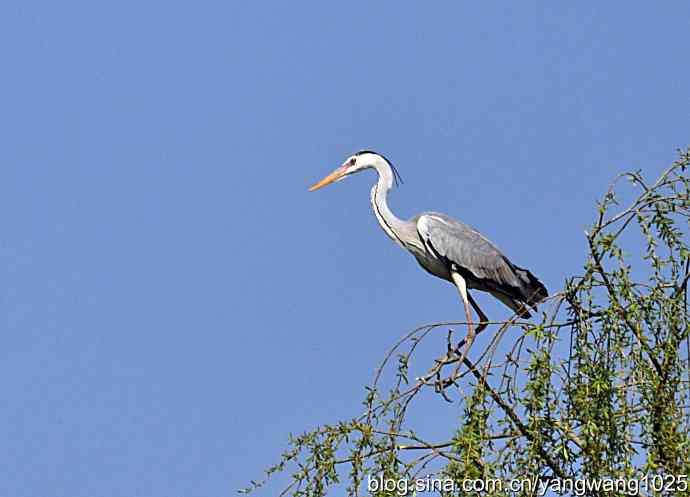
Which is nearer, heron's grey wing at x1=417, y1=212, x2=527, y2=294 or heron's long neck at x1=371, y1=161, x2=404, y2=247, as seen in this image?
heron's grey wing at x1=417, y1=212, x2=527, y2=294

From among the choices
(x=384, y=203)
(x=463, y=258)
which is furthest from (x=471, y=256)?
(x=384, y=203)

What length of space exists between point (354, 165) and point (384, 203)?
59 cm

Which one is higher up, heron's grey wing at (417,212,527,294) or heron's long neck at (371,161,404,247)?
heron's long neck at (371,161,404,247)

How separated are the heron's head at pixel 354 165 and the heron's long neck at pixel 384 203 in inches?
2.5

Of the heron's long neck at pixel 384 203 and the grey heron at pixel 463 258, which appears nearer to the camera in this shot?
the grey heron at pixel 463 258

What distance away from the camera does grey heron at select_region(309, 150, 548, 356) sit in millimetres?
8195

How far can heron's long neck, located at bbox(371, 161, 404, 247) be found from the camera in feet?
27.9

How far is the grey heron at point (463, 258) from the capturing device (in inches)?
323

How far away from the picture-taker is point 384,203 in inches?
342

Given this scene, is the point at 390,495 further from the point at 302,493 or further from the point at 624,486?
the point at 624,486

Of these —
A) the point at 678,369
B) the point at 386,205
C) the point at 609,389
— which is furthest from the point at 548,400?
the point at 386,205

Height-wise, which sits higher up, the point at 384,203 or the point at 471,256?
the point at 384,203

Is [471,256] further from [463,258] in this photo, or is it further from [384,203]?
[384,203]

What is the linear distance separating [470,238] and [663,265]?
3.97 metres
